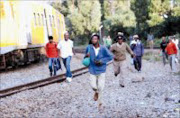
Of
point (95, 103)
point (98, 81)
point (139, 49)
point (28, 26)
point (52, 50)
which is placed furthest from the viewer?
point (28, 26)

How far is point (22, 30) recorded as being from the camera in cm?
1728

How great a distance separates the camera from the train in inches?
619

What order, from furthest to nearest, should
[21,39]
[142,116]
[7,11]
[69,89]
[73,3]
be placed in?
1. [73,3]
2. [21,39]
3. [7,11]
4. [69,89]
5. [142,116]

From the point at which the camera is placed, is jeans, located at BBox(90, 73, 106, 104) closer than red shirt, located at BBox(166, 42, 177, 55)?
Yes

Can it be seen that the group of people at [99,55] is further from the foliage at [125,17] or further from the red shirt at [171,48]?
the foliage at [125,17]

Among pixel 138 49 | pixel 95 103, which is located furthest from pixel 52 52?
pixel 95 103

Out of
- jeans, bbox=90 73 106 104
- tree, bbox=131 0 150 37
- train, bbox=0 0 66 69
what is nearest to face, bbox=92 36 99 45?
jeans, bbox=90 73 106 104

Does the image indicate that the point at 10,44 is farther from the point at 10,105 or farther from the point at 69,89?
the point at 10,105

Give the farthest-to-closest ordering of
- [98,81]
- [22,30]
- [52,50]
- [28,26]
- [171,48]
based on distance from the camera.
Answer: [28,26], [22,30], [171,48], [52,50], [98,81]

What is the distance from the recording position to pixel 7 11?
1593 cm

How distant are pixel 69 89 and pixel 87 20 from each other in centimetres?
3972

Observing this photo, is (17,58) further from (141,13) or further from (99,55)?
(141,13)

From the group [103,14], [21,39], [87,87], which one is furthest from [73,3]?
[87,87]

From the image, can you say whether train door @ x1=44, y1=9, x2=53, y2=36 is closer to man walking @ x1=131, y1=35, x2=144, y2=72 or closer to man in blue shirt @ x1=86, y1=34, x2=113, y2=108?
man walking @ x1=131, y1=35, x2=144, y2=72
